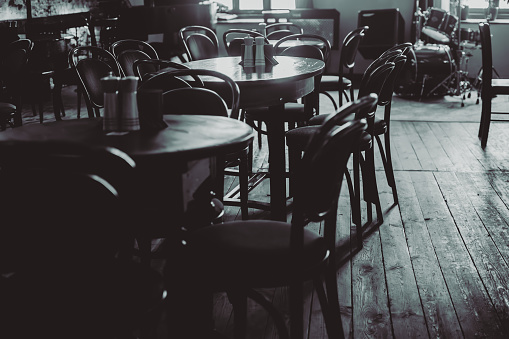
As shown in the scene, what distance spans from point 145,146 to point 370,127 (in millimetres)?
1516

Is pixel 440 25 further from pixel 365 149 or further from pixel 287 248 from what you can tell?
pixel 287 248

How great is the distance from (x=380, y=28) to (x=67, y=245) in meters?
6.82

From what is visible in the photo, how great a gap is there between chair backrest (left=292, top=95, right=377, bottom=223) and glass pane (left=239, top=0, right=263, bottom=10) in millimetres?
7521

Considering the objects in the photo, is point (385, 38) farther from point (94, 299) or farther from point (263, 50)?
point (94, 299)

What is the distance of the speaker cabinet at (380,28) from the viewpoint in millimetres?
7453

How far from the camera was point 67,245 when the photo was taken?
1312mm

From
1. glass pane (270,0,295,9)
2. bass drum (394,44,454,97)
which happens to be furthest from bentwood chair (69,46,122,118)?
glass pane (270,0,295,9)

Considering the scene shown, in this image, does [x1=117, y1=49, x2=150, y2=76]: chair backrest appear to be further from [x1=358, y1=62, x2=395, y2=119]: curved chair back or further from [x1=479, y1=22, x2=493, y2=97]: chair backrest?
[x1=479, y1=22, x2=493, y2=97]: chair backrest

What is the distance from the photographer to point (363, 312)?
2164 mm

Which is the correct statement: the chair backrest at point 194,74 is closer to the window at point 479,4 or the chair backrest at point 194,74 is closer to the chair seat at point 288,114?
the chair seat at point 288,114

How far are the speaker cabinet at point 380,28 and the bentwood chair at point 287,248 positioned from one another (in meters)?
6.25

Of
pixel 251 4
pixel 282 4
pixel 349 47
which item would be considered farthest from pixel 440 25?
pixel 251 4

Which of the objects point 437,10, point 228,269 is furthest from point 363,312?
point 437,10

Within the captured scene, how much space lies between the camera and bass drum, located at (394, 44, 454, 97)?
6730 mm
